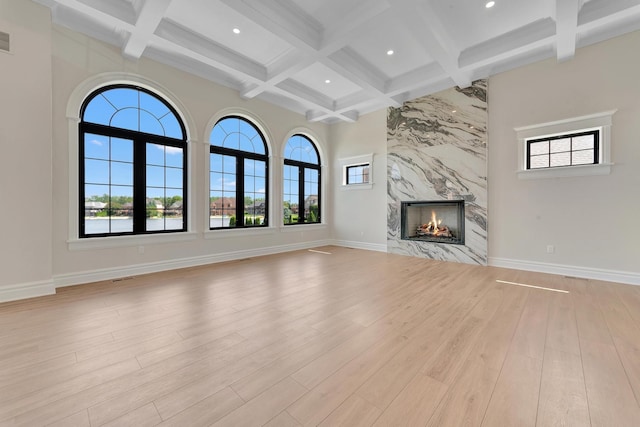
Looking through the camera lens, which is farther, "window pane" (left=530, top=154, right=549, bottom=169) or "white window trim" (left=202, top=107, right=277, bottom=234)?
"white window trim" (left=202, top=107, right=277, bottom=234)

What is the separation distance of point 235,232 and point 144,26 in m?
3.53

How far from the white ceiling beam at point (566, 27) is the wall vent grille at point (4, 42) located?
250 inches

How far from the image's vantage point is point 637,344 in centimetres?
210

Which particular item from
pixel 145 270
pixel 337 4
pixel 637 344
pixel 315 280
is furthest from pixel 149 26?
pixel 637 344

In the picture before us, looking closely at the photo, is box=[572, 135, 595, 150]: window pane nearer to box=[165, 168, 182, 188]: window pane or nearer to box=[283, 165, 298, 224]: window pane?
box=[283, 165, 298, 224]: window pane

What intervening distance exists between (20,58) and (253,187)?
3727 mm

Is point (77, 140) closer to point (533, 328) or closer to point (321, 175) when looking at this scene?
point (321, 175)

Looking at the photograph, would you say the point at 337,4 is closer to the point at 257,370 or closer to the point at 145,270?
the point at 257,370

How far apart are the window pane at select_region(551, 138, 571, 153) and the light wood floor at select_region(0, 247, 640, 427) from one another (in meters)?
2.20

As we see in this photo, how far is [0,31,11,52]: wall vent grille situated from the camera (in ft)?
9.80

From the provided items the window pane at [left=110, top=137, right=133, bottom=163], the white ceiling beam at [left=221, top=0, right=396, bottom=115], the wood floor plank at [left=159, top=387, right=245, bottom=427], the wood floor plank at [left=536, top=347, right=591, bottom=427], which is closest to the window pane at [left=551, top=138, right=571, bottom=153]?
the white ceiling beam at [left=221, top=0, right=396, bottom=115]

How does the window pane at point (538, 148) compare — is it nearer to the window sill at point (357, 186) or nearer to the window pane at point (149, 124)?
the window sill at point (357, 186)

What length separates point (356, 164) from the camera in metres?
7.05

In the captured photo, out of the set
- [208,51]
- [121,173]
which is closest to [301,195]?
[208,51]
